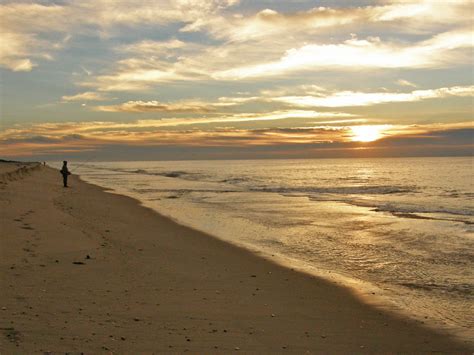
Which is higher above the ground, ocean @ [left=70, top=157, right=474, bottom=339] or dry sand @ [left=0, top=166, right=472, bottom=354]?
A: dry sand @ [left=0, top=166, right=472, bottom=354]

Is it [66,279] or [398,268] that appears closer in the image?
[66,279]

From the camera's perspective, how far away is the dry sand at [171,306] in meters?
6.40

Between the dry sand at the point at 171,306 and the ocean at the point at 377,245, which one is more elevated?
the dry sand at the point at 171,306

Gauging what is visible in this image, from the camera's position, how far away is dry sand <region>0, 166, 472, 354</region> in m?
6.40

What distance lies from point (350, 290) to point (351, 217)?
15.2 m

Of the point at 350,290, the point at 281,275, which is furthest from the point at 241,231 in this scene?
the point at 350,290

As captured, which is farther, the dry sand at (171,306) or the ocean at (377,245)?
the ocean at (377,245)

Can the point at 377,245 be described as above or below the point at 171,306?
below

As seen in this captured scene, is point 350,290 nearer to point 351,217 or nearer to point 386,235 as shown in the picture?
point 386,235

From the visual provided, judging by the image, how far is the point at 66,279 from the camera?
9.06 metres

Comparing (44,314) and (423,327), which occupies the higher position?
(44,314)

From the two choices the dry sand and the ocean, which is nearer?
the dry sand

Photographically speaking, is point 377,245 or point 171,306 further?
point 377,245

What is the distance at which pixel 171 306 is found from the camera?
8.02m
